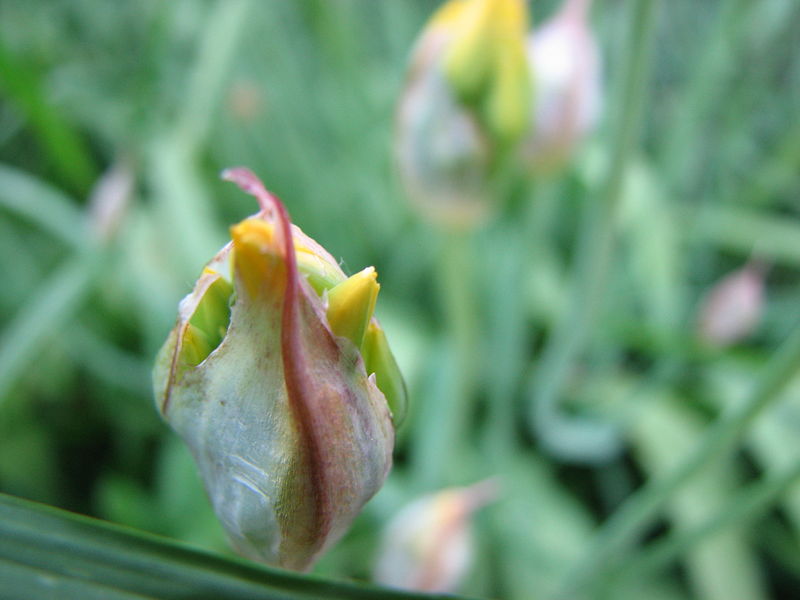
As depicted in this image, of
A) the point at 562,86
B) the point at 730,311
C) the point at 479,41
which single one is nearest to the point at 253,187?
the point at 479,41

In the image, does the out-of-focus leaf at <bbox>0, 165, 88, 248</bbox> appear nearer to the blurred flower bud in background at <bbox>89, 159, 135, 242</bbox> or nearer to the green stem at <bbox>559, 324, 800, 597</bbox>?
the blurred flower bud in background at <bbox>89, 159, 135, 242</bbox>

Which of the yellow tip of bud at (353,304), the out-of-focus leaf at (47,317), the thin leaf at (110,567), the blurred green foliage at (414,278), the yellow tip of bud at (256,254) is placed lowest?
the blurred green foliage at (414,278)

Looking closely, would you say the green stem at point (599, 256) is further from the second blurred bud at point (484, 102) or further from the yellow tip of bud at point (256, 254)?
the yellow tip of bud at point (256, 254)

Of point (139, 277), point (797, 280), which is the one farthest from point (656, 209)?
point (139, 277)

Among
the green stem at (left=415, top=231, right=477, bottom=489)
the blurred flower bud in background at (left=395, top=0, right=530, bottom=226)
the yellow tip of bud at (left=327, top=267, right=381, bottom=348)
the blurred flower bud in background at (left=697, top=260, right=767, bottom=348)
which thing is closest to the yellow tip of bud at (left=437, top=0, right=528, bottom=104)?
the blurred flower bud in background at (left=395, top=0, right=530, bottom=226)

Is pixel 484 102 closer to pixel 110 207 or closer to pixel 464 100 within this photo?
pixel 464 100

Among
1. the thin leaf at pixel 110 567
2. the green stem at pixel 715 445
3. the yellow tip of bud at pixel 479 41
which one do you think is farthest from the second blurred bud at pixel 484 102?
the thin leaf at pixel 110 567

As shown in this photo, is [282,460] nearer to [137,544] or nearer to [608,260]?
[137,544]
